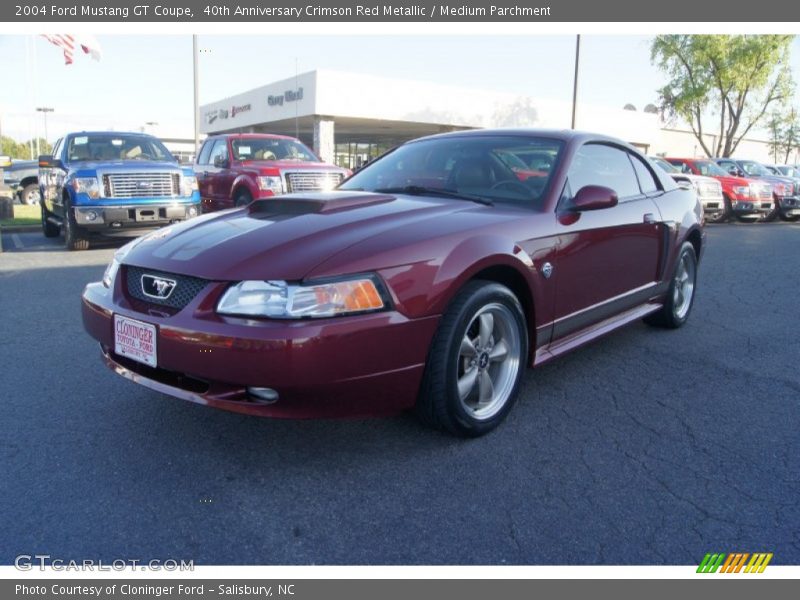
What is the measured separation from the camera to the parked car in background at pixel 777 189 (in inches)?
637

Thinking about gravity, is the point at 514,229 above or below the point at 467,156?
below

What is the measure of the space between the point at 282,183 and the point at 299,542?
819cm

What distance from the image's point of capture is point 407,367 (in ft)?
8.61

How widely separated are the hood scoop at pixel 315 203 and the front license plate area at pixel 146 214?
6143 mm

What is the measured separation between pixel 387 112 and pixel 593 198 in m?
27.3

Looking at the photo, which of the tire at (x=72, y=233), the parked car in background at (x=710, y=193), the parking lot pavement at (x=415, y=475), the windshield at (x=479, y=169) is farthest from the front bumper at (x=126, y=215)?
the parked car in background at (x=710, y=193)

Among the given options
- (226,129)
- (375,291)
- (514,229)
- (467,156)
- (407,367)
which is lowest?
(407,367)

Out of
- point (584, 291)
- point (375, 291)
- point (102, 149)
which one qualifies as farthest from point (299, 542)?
point (102, 149)

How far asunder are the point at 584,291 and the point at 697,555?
173cm

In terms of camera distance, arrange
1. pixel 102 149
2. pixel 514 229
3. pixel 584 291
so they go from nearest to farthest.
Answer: pixel 514 229
pixel 584 291
pixel 102 149

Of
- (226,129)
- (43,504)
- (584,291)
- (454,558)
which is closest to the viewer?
(454,558)

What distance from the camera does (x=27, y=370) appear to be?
3.87m

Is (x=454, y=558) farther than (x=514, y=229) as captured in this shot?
No

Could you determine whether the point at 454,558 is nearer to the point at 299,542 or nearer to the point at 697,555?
the point at 299,542
